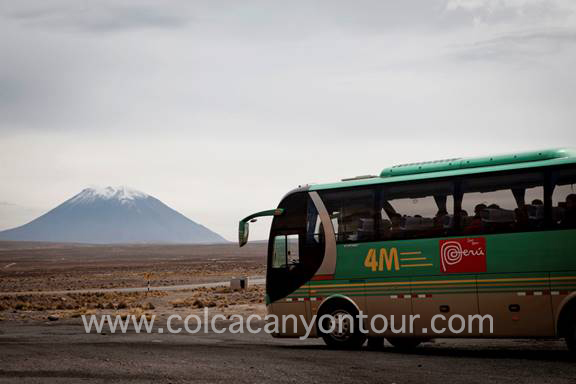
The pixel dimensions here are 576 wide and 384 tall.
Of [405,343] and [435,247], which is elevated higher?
[435,247]

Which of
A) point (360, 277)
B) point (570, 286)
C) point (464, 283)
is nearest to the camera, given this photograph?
point (570, 286)

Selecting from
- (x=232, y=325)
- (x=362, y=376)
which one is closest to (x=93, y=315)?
(x=232, y=325)

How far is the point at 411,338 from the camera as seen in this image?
17.2 metres

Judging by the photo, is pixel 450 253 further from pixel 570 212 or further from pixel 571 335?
pixel 571 335

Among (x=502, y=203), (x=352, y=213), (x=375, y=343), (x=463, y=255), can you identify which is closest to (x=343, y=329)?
(x=375, y=343)

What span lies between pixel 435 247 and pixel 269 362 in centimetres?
421

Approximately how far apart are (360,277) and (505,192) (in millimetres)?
3751

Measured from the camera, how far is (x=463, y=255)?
15.7 meters

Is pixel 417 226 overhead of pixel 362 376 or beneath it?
overhead

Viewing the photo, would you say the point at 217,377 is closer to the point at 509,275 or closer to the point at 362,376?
the point at 362,376

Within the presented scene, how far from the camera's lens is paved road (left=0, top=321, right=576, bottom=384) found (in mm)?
12617

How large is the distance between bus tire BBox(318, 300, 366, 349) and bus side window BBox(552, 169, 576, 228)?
503 cm

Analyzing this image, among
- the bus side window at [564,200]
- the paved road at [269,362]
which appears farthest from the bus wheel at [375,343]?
the bus side window at [564,200]

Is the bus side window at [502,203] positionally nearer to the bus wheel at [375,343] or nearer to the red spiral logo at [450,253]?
the red spiral logo at [450,253]
